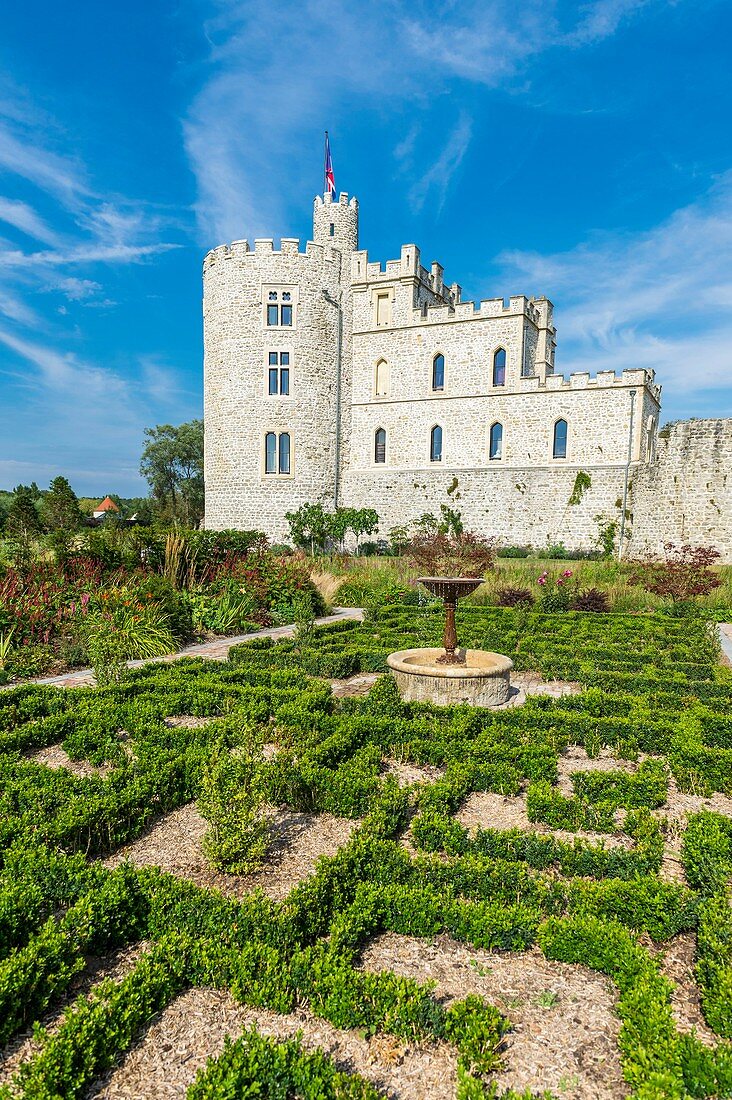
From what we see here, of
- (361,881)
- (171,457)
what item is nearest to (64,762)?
(361,881)

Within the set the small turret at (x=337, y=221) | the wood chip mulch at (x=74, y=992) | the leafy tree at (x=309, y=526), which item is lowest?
the wood chip mulch at (x=74, y=992)

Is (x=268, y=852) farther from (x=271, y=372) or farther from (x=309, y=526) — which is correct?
(x=271, y=372)

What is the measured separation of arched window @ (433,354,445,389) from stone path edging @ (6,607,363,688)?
1651 cm

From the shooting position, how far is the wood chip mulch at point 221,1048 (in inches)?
90.7

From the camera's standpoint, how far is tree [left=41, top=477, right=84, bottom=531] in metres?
24.4

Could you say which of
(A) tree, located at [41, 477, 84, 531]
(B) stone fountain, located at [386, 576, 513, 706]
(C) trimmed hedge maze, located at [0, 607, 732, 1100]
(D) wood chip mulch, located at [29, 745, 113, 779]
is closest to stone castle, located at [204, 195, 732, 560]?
(A) tree, located at [41, 477, 84, 531]

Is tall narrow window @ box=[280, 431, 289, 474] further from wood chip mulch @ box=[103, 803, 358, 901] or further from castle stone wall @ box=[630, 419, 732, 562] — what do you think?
wood chip mulch @ box=[103, 803, 358, 901]

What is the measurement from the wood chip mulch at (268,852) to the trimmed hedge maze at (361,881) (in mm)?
129

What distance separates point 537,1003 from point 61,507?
25.8 meters

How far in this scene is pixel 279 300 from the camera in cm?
2705

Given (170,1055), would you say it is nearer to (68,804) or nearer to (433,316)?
(68,804)

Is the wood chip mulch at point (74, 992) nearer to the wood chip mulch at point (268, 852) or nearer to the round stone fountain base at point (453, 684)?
the wood chip mulch at point (268, 852)

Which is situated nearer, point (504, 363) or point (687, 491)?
point (687, 491)

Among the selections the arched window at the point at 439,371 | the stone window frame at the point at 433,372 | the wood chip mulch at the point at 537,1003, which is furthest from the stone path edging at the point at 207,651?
the arched window at the point at 439,371
